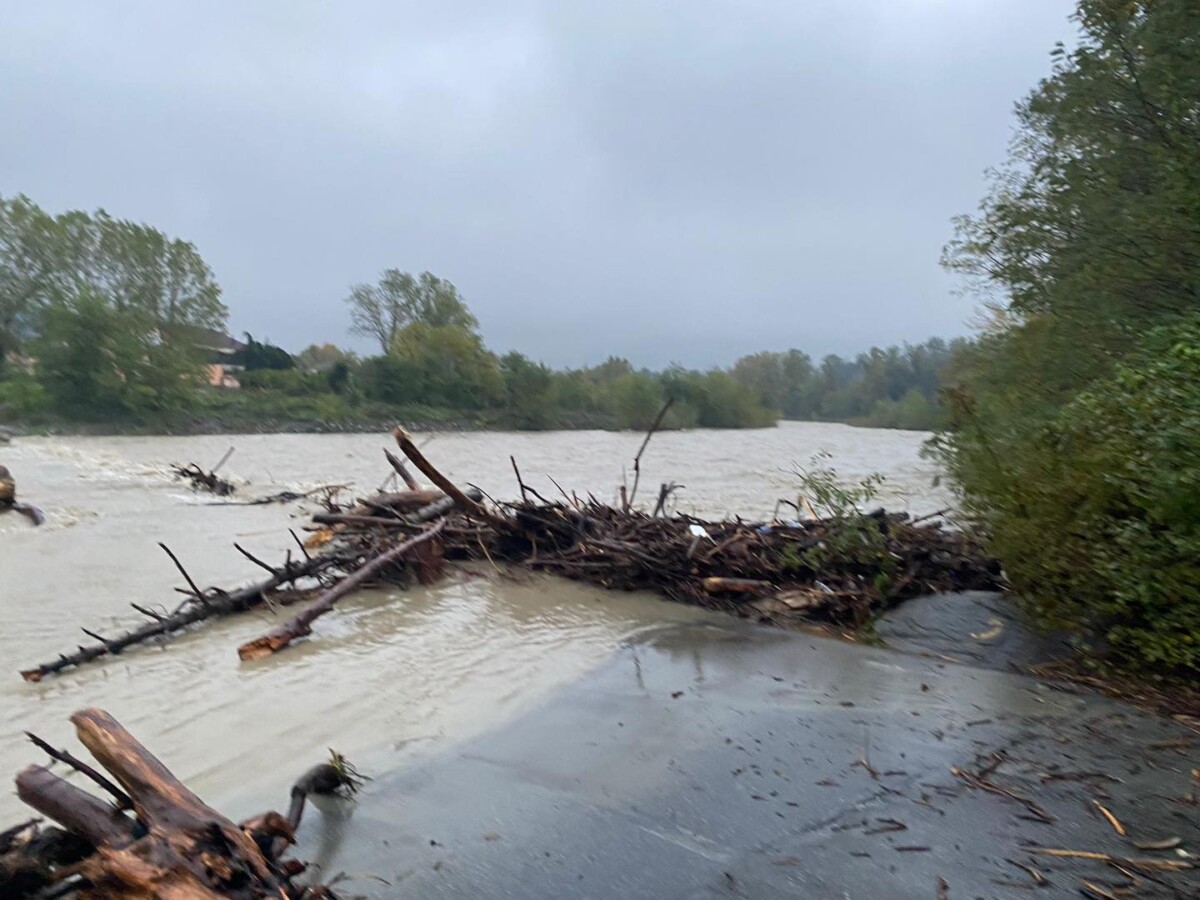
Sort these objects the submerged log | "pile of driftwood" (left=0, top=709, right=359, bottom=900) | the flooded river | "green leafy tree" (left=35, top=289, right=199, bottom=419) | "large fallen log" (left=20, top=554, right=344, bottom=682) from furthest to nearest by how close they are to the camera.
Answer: "green leafy tree" (left=35, top=289, right=199, bottom=419), the submerged log, "large fallen log" (left=20, top=554, right=344, bottom=682), the flooded river, "pile of driftwood" (left=0, top=709, right=359, bottom=900)

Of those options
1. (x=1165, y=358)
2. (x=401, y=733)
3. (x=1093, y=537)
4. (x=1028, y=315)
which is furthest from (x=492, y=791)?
(x=1028, y=315)

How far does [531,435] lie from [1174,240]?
133 ft

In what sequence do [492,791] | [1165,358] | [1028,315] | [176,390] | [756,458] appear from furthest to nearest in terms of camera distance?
[176,390]
[756,458]
[1028,315]
[1165,358]
[492,791]

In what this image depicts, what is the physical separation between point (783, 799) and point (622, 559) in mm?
4723

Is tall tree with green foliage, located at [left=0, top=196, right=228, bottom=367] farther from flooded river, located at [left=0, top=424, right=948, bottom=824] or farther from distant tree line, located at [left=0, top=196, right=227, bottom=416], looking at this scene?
flooded river, located at [left=0, top=424, right=948, bottom=824]

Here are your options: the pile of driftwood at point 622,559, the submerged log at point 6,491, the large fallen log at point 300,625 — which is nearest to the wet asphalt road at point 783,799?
the pile of driftwood at point 622,559

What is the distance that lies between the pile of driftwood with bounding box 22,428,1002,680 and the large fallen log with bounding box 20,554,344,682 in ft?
0.04

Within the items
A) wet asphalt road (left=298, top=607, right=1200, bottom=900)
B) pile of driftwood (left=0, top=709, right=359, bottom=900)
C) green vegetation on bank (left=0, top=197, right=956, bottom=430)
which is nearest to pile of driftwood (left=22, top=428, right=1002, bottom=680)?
wet asphalt road (left=298, top=607, right=1200, bottom=900)

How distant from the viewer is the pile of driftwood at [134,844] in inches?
105

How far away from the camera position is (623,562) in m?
8.72

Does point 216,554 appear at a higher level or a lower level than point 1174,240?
lower

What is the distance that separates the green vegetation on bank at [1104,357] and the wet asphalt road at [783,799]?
2.68 ft

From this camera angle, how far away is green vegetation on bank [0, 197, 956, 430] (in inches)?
1785

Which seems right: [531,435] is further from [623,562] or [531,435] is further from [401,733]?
[401,733]
